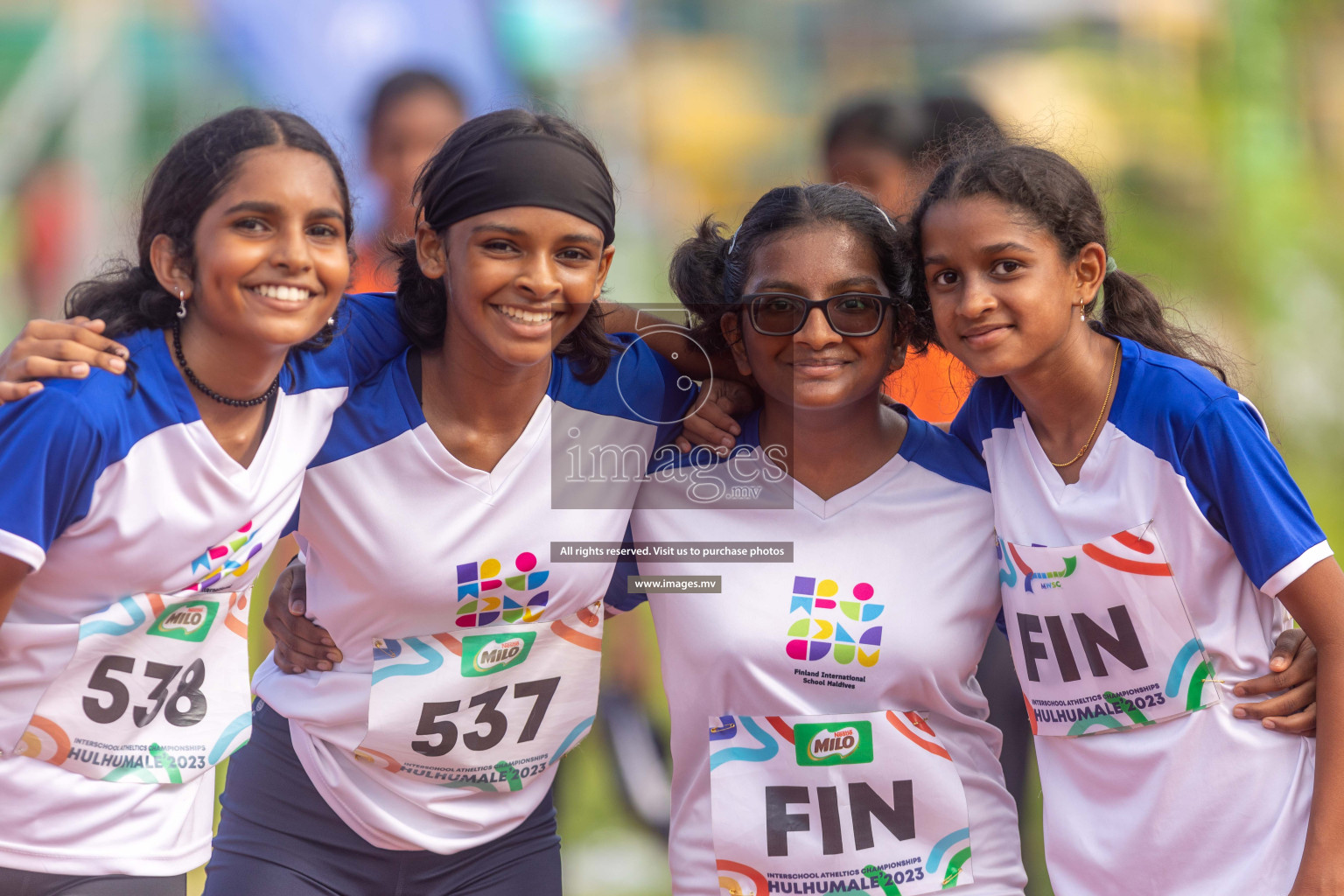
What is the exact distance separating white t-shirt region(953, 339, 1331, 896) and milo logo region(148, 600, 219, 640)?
1.43 meters

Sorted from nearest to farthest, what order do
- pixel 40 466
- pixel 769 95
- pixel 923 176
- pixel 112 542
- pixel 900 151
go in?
pixel 40 466
pixel 112 542
pixel 923 176
pixel 900 151
pixel 769 95

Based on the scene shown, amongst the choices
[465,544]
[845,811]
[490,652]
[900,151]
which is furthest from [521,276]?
[900,151]

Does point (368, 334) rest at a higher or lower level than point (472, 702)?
higher

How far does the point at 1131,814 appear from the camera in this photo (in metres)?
2.07

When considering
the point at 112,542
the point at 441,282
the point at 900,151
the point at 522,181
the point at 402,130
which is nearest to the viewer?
the point at 112,542

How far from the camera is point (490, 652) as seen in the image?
7.27 feet

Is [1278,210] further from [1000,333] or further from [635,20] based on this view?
[1000,333]

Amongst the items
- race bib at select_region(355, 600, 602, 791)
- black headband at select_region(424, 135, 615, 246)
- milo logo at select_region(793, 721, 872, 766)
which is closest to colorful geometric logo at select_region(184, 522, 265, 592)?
race bib at select_region(355, 600, 602, 791)

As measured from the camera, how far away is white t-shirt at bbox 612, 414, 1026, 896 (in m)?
2.19

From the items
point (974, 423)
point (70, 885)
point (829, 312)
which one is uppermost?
point (829, 312)

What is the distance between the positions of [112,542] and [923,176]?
1735 mm

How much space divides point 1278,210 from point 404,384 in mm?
6008

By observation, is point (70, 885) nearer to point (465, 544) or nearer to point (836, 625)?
point (465, 544)

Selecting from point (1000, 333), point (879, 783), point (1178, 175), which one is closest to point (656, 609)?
point (879, 783)
